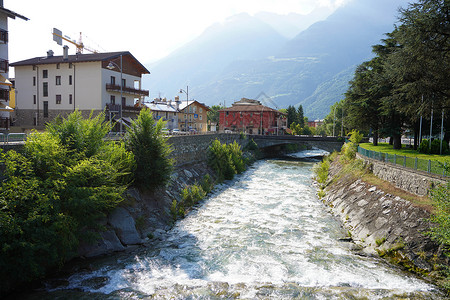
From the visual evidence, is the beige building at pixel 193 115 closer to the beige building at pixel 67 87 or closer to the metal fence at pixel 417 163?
the beige building at pixel 67 87

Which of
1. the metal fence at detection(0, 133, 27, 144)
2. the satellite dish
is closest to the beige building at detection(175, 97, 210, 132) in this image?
the satellite dish

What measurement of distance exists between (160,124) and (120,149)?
391 cm

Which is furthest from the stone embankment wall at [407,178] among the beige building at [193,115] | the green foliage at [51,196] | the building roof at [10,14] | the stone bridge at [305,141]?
the beige building at [193,115]

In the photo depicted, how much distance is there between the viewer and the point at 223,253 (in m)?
18.1

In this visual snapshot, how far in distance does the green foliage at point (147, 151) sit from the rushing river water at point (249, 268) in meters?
4.00

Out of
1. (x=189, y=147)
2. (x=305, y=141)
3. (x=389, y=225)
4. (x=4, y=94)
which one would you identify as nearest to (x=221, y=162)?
(x=189, y=147)

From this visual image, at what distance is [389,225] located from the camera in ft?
60.3

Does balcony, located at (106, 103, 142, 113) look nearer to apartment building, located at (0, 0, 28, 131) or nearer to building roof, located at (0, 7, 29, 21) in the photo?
apartment building, located at (0, 0, 28, 131)

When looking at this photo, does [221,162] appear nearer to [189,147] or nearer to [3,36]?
[189,147]

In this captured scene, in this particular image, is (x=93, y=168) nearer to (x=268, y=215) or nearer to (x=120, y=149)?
(x=120, y=149)

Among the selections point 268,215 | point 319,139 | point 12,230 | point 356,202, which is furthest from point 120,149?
point 319,139

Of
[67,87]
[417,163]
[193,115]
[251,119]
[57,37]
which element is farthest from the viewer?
[251,119]

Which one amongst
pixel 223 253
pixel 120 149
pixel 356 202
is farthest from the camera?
pixel 356 202

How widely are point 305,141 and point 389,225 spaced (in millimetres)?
53674
